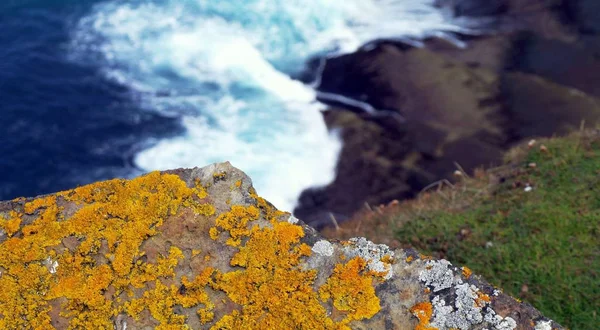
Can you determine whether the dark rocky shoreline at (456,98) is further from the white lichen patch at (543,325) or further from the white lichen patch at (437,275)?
the white lichen patch at (543,325)

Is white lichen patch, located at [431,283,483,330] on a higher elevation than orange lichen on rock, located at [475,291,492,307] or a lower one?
lower

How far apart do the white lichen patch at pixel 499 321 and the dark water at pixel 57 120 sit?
1175 cm

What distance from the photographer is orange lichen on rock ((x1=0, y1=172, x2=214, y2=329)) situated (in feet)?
12.6

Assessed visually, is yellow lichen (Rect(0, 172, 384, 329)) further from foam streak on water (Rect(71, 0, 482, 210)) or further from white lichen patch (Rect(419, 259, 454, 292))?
foam streak on water (Rect(71, 0, 482, 210))

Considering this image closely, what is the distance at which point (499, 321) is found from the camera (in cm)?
366

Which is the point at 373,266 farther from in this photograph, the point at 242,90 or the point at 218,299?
the point at 242,90

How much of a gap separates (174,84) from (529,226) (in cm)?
1180

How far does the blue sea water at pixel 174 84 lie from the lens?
47.0 ft

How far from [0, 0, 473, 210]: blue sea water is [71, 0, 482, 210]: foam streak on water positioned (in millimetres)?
42

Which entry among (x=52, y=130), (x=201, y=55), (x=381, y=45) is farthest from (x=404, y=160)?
(x=52, y=130)

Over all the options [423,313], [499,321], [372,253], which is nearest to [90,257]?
[372,253]

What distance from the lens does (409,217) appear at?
8.64 metres

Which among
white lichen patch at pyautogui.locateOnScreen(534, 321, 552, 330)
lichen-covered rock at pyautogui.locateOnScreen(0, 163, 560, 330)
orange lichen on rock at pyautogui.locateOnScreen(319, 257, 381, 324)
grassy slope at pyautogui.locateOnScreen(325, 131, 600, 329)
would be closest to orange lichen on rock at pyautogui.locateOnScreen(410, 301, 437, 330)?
lichen-covered rock at pyautogui.locateOnScreen(0, 163, 560, 330)

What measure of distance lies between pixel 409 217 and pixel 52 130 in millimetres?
10645
